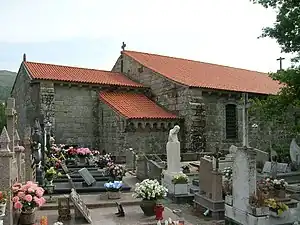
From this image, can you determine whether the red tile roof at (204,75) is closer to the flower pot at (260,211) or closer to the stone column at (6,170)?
the flower pot at (260,211)

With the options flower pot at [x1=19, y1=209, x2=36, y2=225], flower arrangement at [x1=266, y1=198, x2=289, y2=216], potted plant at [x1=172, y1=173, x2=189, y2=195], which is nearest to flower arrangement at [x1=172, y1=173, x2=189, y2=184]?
potted plant at [x1=172, y1=173, x2=189, y2=195]

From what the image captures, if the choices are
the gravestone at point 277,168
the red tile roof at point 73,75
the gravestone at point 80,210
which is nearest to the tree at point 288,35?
the gravestone at point 277,168

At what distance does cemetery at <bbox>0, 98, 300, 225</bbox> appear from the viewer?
8.09 meters

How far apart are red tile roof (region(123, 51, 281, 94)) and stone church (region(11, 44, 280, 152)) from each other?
0.43 feet

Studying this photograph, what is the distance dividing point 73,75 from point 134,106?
4581 mm

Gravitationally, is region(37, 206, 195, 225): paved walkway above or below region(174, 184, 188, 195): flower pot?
below

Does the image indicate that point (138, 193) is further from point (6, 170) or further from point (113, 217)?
point (6, 170)

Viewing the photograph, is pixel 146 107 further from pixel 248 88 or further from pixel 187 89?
pixel 248 88

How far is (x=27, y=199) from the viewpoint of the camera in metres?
7.91

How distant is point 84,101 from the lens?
23109 millimetres

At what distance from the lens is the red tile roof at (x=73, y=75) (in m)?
22.1

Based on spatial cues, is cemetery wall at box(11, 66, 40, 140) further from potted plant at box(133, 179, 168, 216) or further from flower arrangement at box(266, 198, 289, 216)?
flower arrangement at box(266, 198, 289, 216)

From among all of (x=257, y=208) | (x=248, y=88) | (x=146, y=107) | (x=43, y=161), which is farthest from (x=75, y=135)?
(x=257, y=208)

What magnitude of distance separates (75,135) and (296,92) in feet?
44.4
